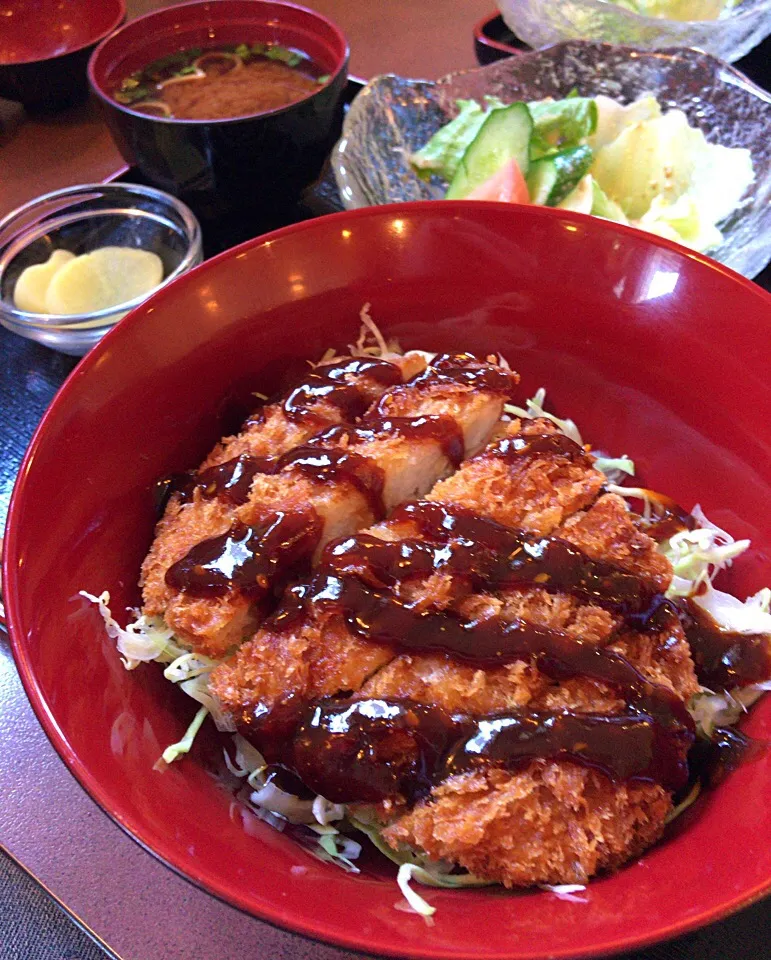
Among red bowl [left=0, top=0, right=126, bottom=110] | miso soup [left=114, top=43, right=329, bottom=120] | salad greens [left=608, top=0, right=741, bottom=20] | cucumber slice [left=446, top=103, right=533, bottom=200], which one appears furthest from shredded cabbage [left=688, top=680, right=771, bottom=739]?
red bowl [left=0, top=0, right=126, bottom=110]

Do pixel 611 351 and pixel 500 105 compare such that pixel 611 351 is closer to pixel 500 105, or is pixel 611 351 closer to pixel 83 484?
pixel 83 484

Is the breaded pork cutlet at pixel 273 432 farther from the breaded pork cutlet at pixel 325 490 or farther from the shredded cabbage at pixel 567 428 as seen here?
the shredded cabbage at pixel 567 428

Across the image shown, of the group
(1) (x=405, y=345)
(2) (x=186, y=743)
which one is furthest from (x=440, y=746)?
(1) (x=405, y=345)

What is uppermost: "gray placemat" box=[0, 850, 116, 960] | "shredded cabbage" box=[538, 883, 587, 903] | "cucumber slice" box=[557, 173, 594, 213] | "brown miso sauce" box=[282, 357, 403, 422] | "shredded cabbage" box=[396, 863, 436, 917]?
"cucumber slice" box=[557, 173, 594, 213]

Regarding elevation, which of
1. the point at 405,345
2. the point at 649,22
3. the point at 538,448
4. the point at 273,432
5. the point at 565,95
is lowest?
the point at 273,432

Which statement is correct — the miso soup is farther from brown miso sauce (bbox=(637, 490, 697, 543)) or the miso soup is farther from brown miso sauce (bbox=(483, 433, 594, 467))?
brown miso sauce (bbox=(637, 490, 697, 543))

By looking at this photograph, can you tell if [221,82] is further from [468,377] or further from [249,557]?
[249,557]
